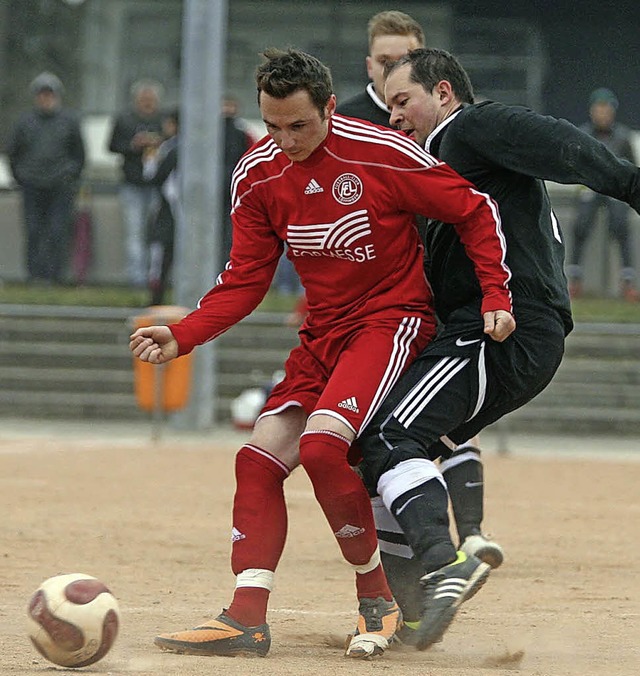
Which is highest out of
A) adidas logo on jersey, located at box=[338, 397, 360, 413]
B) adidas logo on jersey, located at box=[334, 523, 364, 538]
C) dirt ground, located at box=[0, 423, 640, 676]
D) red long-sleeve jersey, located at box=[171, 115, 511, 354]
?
red long-sleeve jersey, located at box=[171, 115, 511, 354]

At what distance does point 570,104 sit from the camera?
76.4ft

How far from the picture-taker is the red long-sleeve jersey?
5.12 m

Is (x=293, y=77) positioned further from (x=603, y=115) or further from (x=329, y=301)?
(x=603, y=115)

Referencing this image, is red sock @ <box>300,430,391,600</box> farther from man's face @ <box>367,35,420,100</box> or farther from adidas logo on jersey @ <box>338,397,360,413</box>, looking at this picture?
man's face @ <box>367,35,420,100</box>

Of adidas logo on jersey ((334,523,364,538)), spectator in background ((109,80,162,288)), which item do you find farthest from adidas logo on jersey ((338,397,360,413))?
spectator in background ((109,80,162,288))

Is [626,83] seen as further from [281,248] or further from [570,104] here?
[281,248]

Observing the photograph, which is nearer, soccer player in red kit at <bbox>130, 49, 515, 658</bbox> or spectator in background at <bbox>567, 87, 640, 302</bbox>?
soccer player in red kit at <bbox>130, 49, 515, 658</bbox>

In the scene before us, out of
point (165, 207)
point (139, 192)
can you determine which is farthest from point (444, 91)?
point (139, 192)

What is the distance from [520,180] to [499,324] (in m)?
0.66

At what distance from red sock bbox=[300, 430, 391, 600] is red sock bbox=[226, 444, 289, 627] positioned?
216 millimetres

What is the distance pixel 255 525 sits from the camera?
5328mm

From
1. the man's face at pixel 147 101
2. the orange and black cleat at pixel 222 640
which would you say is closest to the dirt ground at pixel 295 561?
the orange and black cleat at pixel 222 640

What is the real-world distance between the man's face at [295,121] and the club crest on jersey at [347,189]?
153mm

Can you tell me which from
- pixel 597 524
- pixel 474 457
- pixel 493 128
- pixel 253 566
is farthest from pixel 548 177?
pixel 597 524
